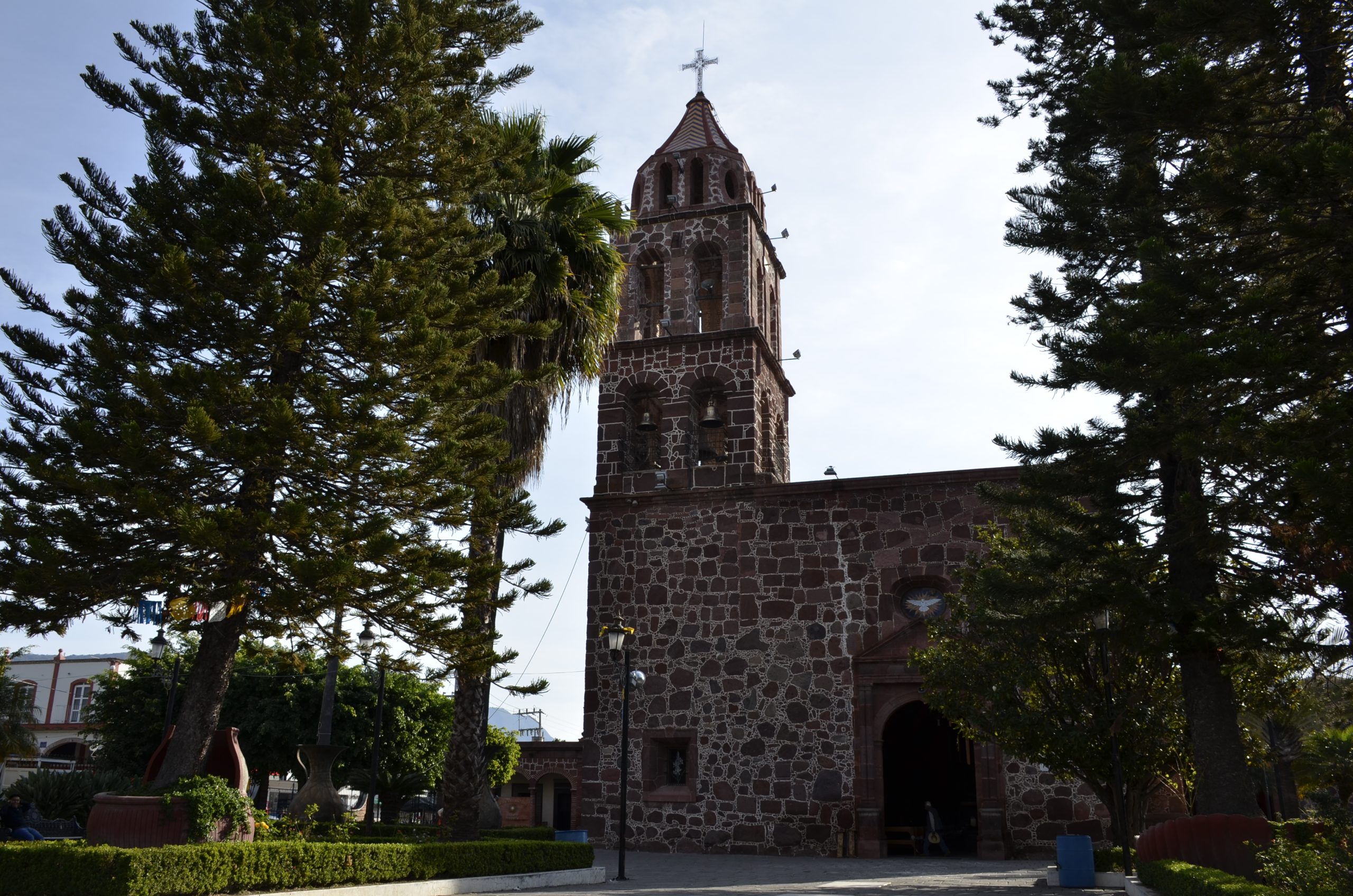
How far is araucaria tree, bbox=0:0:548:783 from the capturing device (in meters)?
10.7

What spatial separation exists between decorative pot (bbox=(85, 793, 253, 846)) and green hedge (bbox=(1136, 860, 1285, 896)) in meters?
8.74

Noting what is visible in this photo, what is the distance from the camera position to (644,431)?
74.9 ft

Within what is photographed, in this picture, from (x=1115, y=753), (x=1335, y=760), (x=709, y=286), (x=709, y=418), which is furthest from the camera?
(x=709, y=286)

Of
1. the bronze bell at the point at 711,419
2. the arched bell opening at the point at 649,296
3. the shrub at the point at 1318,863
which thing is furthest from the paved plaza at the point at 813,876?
the arched bell opening at the point at 649,296

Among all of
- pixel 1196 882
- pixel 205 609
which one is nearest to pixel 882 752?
pixel 1196 882

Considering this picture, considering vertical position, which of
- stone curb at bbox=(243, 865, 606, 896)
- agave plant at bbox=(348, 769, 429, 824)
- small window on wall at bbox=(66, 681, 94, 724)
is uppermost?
small window on wall at bbox=(66, 681, 94, 724)

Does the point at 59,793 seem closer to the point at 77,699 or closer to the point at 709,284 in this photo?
the point at 709,284

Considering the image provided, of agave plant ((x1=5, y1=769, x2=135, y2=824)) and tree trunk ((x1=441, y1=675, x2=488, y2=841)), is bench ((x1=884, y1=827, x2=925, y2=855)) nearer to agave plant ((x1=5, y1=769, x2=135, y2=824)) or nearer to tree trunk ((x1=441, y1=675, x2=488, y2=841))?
tree trunk ((x1=441, y1=675, x2=488, y2=841))

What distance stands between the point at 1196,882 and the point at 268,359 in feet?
33.8

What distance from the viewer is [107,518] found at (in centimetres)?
1107

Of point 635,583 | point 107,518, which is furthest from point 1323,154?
point 635,583

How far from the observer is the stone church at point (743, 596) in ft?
64.5

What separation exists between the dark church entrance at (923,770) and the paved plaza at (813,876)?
516 centimetres

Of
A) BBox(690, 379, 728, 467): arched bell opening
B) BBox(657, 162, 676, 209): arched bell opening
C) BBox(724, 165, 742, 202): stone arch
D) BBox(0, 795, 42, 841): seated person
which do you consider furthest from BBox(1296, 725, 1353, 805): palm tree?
BBox(657, 162, 676, 209): arched bell opening
